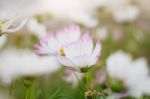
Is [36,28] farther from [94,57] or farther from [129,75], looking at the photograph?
[94,57]

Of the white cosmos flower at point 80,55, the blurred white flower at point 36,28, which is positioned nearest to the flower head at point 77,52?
the white cosmos flower at point 80,55

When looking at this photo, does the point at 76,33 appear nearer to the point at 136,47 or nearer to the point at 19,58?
the point at 19,58

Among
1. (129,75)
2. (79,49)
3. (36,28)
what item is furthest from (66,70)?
(36,28)

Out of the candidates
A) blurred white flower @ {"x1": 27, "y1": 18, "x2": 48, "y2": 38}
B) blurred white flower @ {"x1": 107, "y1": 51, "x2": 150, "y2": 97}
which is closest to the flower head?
blurred white flower @ {"x1": 107, "y1": 51, "x2": 150, "y2": 97}

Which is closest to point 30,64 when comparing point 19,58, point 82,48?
point 19,58

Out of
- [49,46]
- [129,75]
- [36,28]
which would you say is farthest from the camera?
[36,28]

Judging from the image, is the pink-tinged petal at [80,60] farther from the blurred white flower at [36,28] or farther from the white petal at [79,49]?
the blurred white flower at [36,28]
